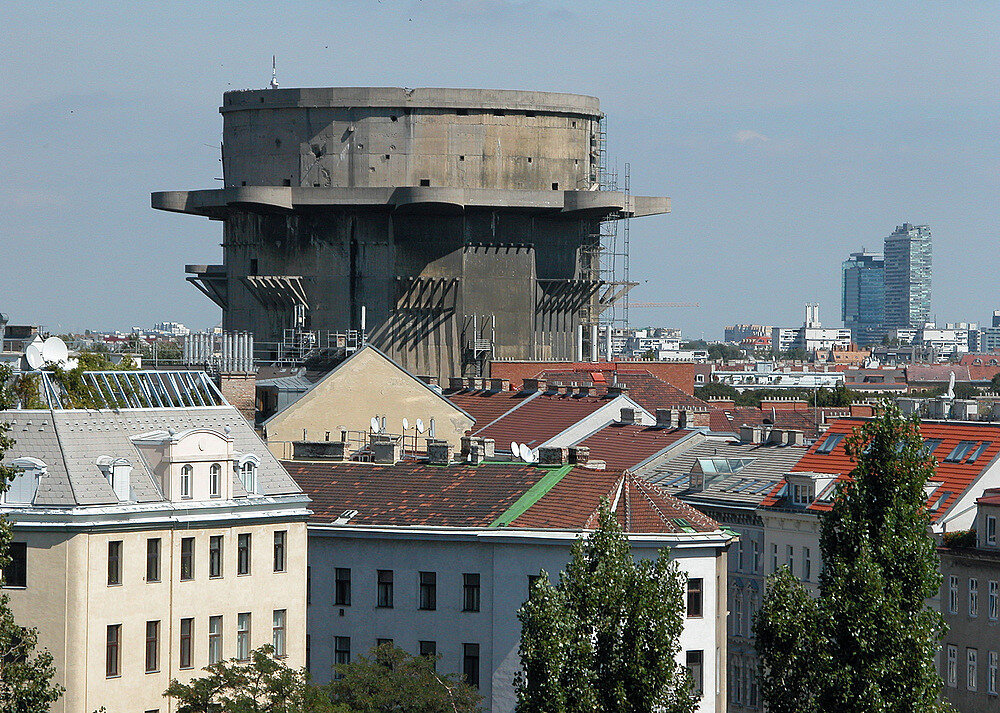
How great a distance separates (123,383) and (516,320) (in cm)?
5388

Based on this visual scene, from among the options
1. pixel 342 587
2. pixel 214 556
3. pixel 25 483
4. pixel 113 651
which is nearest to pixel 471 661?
pixel 342 587

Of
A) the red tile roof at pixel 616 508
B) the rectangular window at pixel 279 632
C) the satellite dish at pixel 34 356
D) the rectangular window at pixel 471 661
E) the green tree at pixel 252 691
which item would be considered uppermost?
the satellite dish at pixel 34 356

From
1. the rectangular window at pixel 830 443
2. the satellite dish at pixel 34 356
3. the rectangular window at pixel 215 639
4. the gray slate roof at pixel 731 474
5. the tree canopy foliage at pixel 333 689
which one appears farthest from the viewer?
the gray slate roof at pixel 731 474

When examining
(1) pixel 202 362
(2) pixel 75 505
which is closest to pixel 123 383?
(2) pixel 75 505

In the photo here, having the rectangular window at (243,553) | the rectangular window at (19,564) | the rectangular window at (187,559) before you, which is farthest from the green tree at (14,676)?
the rectangular window at (243,553)

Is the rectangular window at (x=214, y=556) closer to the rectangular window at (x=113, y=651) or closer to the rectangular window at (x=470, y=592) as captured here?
the rectangular window at (x=113, y=651)

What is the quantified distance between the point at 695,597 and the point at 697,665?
5.45 ft

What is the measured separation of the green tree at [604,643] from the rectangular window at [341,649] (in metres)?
15.7

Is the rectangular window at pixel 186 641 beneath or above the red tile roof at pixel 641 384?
beneath

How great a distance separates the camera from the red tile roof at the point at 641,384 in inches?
4225

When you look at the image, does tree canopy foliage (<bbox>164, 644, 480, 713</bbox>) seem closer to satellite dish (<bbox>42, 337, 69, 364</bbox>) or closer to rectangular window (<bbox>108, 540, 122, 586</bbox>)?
rectangular window (<bbox>108, 540, 122, 586</bbox>)

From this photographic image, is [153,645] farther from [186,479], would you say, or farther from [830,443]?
[830,443]

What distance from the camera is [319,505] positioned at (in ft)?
210

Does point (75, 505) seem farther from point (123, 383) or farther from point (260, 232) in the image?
point (260, 232)
